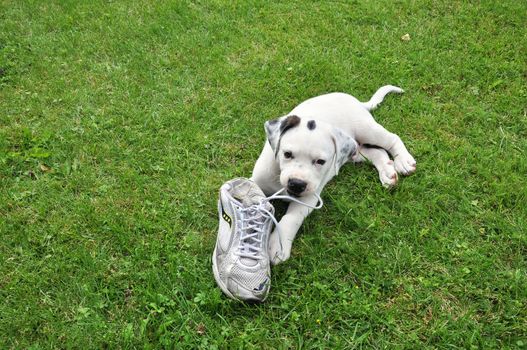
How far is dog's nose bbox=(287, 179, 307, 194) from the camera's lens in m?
3.25

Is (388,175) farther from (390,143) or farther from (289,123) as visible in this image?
(289,123)

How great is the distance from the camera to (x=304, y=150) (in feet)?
10.9

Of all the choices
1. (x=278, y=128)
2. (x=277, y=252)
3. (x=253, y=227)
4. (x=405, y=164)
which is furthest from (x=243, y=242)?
(x=405, y=164)

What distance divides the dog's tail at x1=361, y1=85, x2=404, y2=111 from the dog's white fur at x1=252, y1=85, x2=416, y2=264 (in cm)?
45

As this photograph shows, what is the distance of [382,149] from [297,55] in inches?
74.8

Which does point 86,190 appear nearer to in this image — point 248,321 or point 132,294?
point 132,294

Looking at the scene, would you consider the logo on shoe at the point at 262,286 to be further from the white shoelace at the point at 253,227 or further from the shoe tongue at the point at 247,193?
the shoe tongue at the point at 247,193

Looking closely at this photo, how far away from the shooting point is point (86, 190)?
3914mm

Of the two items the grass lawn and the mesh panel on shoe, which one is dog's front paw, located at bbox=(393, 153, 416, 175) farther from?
the mesh panel on shoe

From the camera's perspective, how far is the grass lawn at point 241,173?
9.57 ft

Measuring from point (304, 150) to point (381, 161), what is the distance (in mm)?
922

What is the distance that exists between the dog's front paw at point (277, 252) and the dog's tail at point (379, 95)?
1.75 metres

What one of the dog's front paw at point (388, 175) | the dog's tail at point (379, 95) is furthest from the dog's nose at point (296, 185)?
the dog's tail at point (379, 95)

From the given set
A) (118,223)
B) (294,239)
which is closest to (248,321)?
(294,239)
